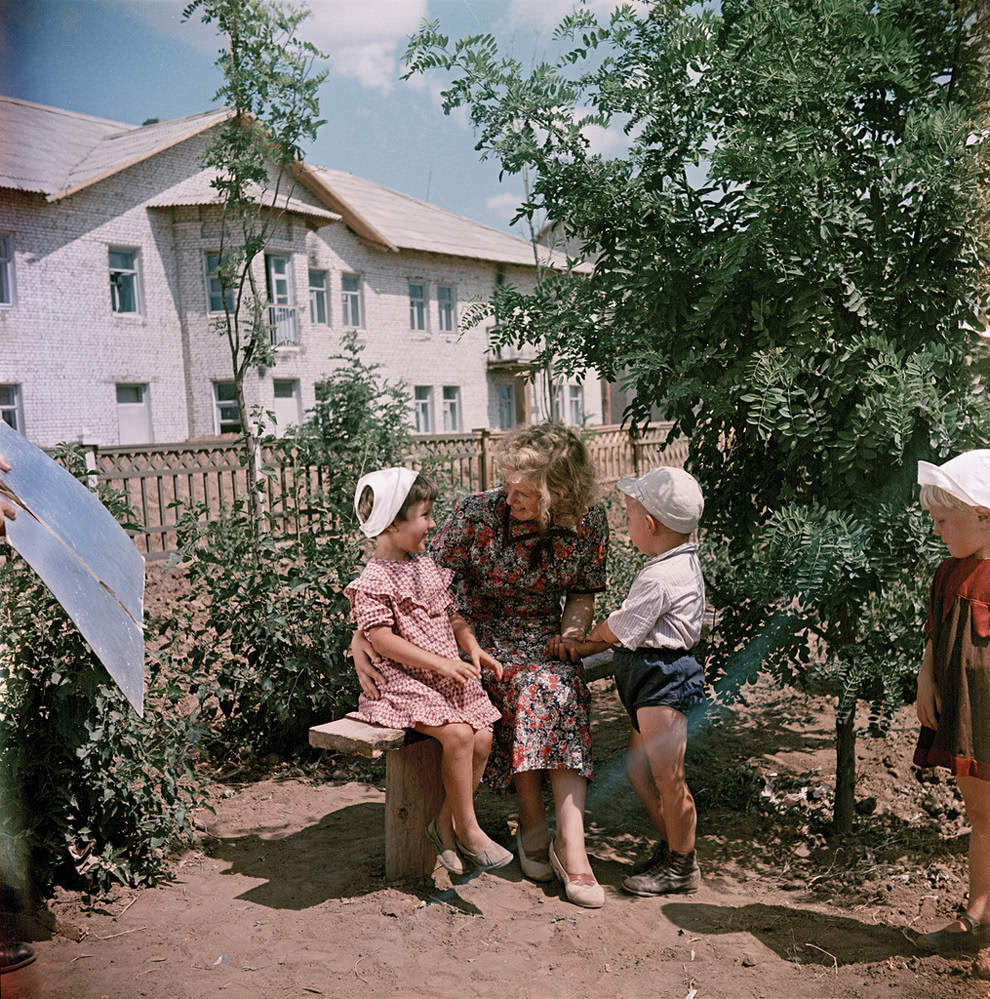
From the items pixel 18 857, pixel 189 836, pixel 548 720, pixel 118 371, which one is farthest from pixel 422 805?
pixel 118 371

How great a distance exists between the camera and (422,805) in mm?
3260

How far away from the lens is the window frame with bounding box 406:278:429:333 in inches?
886

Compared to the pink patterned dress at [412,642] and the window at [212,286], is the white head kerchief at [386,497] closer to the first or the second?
the pink patterned dress at [412,642]

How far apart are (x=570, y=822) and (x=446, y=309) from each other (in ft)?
69.0

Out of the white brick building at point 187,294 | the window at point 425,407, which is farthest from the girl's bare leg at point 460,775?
the window at point 425,407

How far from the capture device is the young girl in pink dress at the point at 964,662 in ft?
8.63

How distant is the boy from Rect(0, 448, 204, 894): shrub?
5.10 ft

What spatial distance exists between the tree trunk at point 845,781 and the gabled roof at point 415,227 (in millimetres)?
16701

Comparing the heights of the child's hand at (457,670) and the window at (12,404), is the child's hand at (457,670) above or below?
below

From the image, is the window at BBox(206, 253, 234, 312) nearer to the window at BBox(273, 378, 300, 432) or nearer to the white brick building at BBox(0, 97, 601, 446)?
the white brick building at BBox(0, 97, 601, 446)

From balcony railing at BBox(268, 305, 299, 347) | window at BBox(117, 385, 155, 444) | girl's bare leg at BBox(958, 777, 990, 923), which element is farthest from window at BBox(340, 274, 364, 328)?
girl's bare leg at BBox(958, 777, 990, 923)

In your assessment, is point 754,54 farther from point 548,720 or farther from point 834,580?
point 548,720

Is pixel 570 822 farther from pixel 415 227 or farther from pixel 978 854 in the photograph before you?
pixel 415 227

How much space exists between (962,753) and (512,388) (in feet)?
75.5
